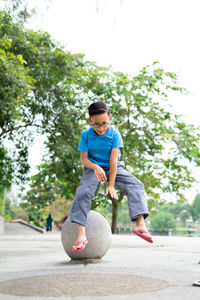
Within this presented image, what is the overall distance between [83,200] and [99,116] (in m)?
1.16

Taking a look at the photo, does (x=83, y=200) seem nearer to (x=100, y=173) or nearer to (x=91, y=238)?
(x=100, y=173)

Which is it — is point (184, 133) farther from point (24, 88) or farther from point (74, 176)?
point (24, 88)

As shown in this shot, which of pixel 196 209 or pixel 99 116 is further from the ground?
pixel 196 209

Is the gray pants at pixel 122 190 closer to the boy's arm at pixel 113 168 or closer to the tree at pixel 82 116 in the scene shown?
the boy's arm at pixel 113 168

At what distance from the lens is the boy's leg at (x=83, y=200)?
5.12 m

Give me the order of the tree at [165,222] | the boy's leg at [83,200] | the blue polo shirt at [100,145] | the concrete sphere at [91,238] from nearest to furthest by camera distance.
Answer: the blue polo shirt at [100,145], the boy's leg at [83,200], the concrete sphere at [91,238], the tree at [165,222]

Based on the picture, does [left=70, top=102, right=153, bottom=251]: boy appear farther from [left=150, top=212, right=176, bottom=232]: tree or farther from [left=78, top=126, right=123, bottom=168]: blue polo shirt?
[left=150, top=212, right=176, bottom=232]: tree

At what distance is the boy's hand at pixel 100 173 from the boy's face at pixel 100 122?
18.1 inches

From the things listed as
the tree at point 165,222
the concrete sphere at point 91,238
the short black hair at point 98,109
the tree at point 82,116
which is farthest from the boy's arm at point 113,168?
the tree at point 165,222

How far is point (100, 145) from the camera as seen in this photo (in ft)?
16.4

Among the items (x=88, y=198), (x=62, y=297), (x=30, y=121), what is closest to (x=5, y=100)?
(x=30, y=121)

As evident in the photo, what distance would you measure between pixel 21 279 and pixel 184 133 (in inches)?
726

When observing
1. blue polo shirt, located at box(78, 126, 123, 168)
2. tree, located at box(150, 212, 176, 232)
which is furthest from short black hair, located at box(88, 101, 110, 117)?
tree, located at box(150, 212, 176, 232)

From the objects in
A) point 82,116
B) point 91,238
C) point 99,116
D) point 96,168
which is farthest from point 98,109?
point 82,116
